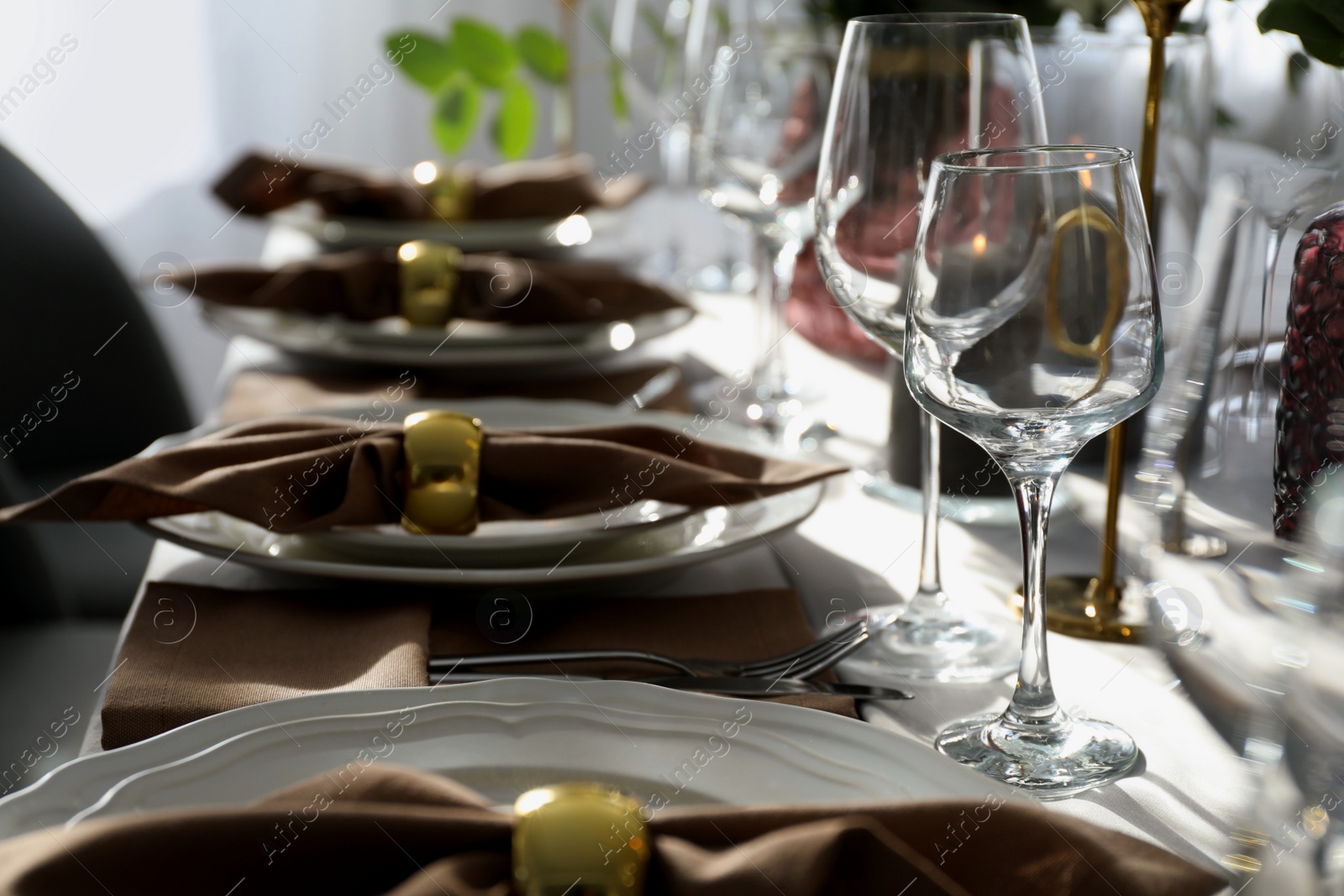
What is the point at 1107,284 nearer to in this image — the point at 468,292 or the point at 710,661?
the point at 710,661

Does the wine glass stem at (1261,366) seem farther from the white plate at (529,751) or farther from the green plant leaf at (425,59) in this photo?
the green plant leaf at (425,59)

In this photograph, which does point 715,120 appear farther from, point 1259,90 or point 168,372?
point 168,372

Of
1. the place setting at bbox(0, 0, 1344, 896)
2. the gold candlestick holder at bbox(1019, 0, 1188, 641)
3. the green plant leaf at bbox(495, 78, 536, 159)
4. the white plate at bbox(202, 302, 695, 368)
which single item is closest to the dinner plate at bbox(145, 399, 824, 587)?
the place setting at bbox(0, 0, 1344, 896)

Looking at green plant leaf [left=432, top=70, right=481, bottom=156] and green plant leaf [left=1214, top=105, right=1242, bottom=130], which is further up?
green plant leaf [left=1214, top=105, right=1242, bottom=130]

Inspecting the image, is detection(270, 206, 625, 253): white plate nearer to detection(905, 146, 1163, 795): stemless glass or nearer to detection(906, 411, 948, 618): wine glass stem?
detection(906, 411, 948, 618): wine glass stem

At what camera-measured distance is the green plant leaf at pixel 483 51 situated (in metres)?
1.47

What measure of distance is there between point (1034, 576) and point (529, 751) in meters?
0.20

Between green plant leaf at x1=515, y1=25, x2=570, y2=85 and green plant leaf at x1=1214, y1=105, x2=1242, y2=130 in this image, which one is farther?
green plant leaf at x1=515, y1=25, x2=570, y2=85

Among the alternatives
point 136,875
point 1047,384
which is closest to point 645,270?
point 1047,384

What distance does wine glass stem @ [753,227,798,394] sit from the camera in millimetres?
938

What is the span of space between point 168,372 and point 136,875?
125 cm

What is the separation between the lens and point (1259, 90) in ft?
2.07

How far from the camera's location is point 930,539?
620 mm

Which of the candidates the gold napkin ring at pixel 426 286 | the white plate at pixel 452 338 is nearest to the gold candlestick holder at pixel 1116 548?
the white plate at pixel 452 338
